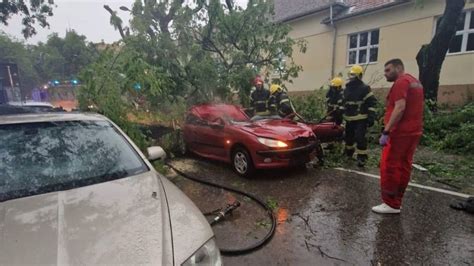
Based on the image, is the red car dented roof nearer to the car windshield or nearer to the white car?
the white car

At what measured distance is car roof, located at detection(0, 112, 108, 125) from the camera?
265cm

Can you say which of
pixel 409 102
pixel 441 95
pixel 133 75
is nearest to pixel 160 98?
pixel 133 75

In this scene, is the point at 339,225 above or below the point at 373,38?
below

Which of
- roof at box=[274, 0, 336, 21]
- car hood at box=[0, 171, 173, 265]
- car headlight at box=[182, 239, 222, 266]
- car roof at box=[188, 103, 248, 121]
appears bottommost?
car headlight at box=[182, 239, 222, 266]

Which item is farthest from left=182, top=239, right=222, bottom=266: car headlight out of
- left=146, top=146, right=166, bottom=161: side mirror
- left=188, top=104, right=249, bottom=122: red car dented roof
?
left=188, top=104, right=249, bottom=122: red car dented roof

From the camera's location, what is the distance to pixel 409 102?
3.65 meters

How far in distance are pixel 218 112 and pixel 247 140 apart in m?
1.54

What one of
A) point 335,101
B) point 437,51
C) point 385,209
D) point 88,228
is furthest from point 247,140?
point 437,51

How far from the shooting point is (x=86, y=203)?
2.00 meters

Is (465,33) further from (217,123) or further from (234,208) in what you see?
(234,208)

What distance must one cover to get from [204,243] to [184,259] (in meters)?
0.20

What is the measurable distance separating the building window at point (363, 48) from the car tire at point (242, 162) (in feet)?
38.5

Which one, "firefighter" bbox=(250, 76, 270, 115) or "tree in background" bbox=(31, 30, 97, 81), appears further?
"tree in background" bbox=(31, 30, 97, 81)

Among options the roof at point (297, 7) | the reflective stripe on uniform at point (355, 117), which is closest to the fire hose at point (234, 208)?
the reflective stripe on uniform at point (355, 117)
